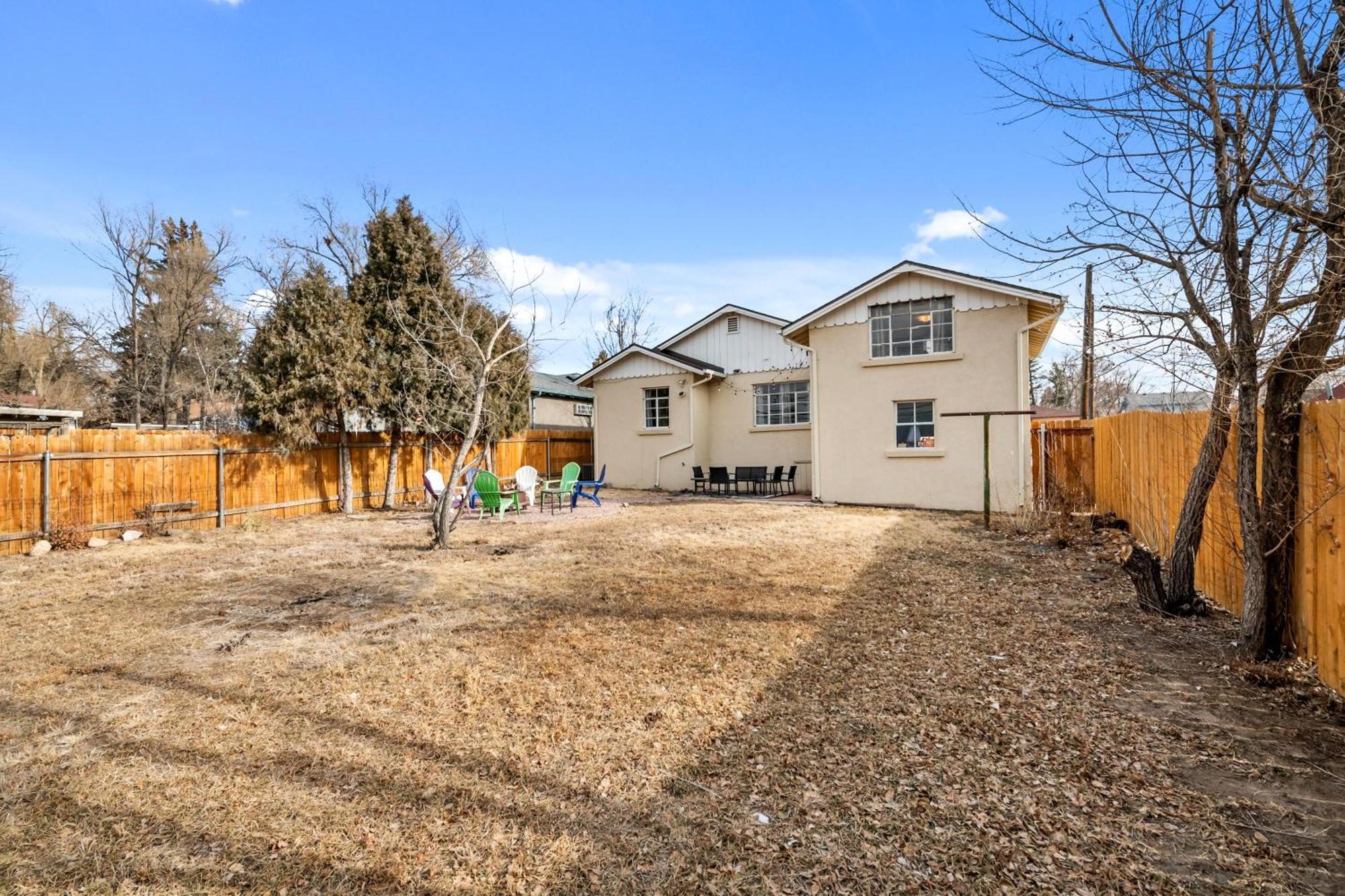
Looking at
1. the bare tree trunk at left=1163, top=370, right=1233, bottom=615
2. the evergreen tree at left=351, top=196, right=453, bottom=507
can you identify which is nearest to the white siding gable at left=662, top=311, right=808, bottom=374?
the evergreen tree at left=351, top=196, right=453, bottom=507

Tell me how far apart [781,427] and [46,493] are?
15.0 m

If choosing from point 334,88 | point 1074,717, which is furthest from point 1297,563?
point 334,88

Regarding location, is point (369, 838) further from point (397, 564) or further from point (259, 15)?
point (259, 15)

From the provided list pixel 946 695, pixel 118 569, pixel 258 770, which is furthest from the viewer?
pixel 118 569

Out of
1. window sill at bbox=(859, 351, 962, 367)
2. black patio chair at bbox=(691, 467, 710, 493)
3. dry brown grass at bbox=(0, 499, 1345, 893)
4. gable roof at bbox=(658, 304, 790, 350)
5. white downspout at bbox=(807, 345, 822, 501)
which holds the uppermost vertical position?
gable roof at bbox=(658, 304, 790, 350)

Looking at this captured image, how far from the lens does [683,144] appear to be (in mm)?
12828

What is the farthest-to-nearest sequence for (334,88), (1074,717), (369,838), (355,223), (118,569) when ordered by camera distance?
(355,223) < (334,88) < (118,569) < (1074,717) < (369,838)

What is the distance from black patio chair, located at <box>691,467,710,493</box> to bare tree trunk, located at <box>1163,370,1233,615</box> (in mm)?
11945

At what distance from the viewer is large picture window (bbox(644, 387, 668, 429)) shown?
17750mm

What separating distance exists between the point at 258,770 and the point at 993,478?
42.5ft

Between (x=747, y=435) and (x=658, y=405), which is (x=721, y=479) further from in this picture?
(x=658, y=405)

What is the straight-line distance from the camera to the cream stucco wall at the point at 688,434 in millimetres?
17000

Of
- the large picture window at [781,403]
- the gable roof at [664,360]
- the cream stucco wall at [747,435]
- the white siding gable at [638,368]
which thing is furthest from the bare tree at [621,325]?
the large picture window at [781,403]

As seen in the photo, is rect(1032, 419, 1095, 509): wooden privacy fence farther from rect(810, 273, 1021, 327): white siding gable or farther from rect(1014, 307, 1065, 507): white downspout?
rect(810, 273, 1021, 327): white siding gable
